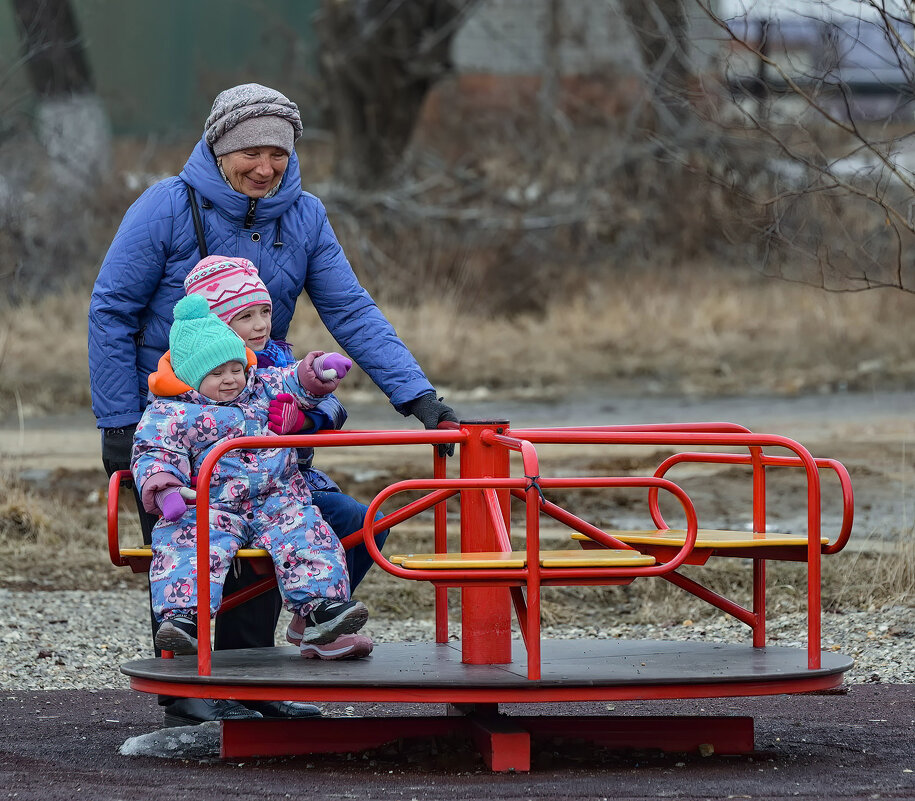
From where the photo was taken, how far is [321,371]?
480 centimetres

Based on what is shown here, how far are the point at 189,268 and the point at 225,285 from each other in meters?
0.28

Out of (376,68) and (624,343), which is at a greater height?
(376,68)

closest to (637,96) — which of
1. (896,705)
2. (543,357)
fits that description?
→ (543,357)

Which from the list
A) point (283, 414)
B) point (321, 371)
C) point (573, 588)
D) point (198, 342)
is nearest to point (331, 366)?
point (321, 371)

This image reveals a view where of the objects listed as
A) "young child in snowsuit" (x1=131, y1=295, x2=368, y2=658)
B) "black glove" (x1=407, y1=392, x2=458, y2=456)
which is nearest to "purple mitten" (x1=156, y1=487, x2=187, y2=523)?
"young child in snowsuit" (x1=131, y1=295, x2=368, y2=658)

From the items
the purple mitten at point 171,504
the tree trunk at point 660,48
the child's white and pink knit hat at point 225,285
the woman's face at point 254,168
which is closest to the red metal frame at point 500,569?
the purple mitten at point 171,504

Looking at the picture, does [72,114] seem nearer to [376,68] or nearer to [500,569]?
[376,68]

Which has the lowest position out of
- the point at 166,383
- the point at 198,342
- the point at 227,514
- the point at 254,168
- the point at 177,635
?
the point at 177,635

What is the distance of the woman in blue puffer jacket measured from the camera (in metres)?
5.05

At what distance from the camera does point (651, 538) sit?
4863 mm

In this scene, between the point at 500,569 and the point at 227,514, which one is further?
the point at 227,514

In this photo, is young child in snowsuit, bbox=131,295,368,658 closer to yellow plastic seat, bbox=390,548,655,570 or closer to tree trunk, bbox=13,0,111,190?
yellow plastic seat, bbox=390,548,655,570

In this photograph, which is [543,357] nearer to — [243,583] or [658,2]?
[658,2]

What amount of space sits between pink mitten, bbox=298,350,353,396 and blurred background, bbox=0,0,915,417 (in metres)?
7.51
